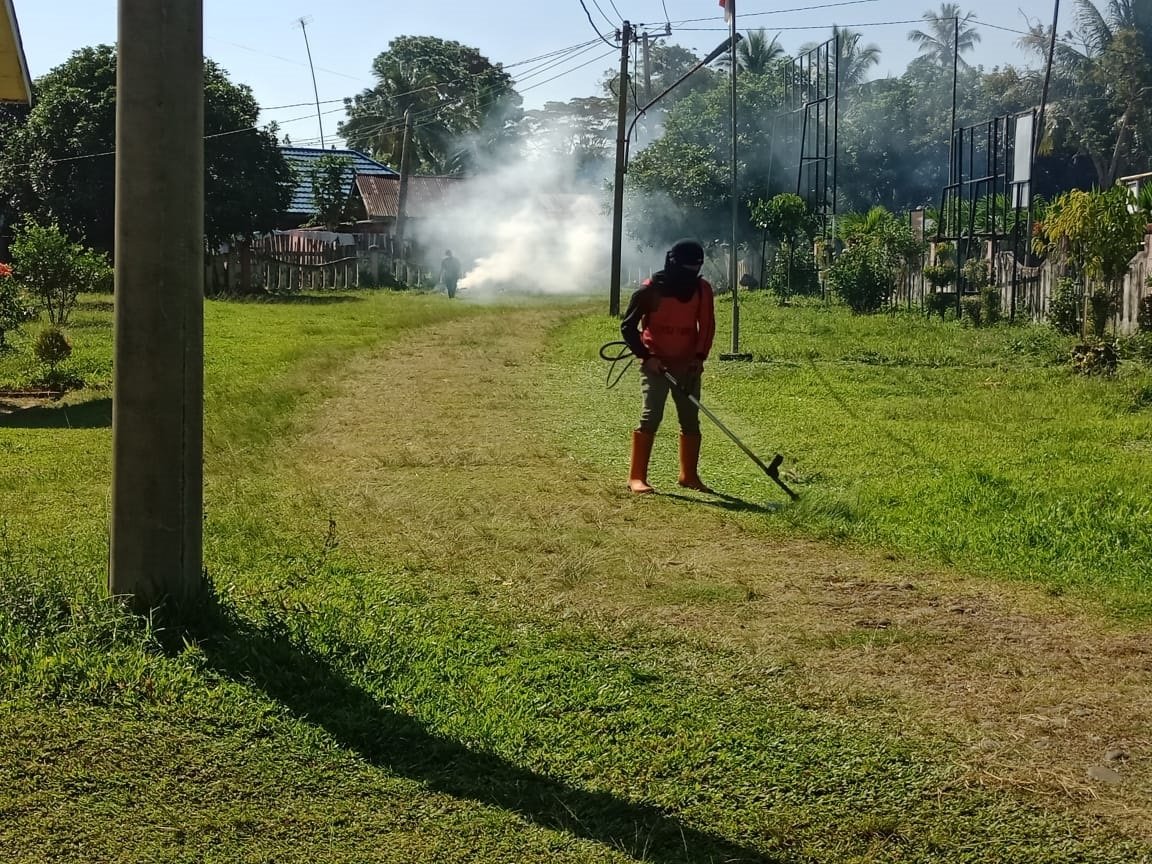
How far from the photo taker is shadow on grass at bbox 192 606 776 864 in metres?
3.46

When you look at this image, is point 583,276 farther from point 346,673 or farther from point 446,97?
point 346,673

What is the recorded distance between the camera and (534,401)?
1359 cm

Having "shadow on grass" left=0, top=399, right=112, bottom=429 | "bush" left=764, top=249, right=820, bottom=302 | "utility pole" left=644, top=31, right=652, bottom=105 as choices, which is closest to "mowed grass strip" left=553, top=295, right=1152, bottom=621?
"shadow on grass" left=0, top=399, right=112, bottom=429

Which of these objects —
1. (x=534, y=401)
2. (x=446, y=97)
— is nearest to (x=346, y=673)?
(x=534, y=401)

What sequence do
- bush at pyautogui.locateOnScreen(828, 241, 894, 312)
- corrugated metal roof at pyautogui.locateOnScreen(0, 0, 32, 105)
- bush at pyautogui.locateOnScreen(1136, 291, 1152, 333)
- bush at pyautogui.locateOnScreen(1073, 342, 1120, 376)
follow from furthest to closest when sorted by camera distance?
bush at pyautogui.locateOnScreen(828, 241, 894, 312)
bush at pyautogui.locateOnScreen(1136, 291, 1152, 333)
bush at pyautogui.locateOnScreen(1073, 342, 1120, 376)
corrugated metal roof at pyautogui.locateOnScreen(0, 0, 32, 105)

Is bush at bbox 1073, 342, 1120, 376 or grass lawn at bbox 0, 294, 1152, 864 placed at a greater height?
bush at bbox 1073, 342, 1120, 376

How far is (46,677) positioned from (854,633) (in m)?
3.06

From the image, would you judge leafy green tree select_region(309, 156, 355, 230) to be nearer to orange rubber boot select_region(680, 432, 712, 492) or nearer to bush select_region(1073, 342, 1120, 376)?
bush select_region(1073, 342, 1120, 376)

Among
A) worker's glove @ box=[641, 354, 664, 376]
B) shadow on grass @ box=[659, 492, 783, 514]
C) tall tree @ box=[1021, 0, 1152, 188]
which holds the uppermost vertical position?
tall tree @ box=[1021, 0, 1152, 188]

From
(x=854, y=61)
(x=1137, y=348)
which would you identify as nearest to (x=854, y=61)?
(x=854, y=61)

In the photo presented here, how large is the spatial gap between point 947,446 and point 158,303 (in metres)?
7.07

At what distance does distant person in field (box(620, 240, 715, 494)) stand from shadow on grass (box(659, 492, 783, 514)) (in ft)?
1.02

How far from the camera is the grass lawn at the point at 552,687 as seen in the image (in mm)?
3514

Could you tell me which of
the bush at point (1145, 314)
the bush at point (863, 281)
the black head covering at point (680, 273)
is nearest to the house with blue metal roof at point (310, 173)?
the bush at point (863, 281)
